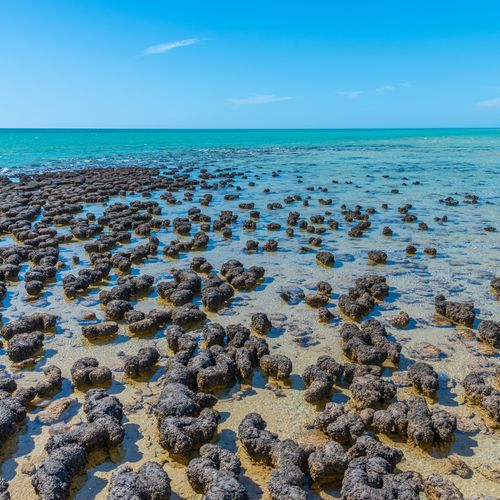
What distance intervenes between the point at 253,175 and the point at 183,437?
1230 inches

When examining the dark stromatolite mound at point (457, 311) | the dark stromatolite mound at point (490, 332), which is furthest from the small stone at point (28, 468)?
the dark stromatolite mound at point (457, 311)

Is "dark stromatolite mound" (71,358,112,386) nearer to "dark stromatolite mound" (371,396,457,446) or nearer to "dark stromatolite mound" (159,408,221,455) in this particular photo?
"dark stromatolite mound" (159,408,221,455)

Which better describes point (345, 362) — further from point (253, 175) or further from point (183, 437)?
point (253, 175)

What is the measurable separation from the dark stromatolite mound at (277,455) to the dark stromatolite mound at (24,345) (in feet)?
14.9

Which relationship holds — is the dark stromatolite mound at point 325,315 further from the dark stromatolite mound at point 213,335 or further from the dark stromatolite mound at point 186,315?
the dark stromatolite mound at point 186,315

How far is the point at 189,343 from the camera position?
742 cm

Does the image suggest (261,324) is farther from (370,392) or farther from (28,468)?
(28,468)

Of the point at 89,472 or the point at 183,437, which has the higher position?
the point at 183,437

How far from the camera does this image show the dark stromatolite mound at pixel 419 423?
5.31m

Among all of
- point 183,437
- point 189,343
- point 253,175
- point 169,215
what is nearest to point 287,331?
→ point 189,343

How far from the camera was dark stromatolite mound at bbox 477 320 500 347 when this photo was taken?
7.76m

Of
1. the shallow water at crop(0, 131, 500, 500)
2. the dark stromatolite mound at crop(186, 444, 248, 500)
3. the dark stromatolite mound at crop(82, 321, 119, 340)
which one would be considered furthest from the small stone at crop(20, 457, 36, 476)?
the dark stromatolite mound at crop(82, 321, 119, 340)

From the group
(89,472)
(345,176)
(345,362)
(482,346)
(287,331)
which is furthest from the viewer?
(345,176)

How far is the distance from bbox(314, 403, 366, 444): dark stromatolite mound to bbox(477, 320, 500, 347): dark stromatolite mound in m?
3.88
